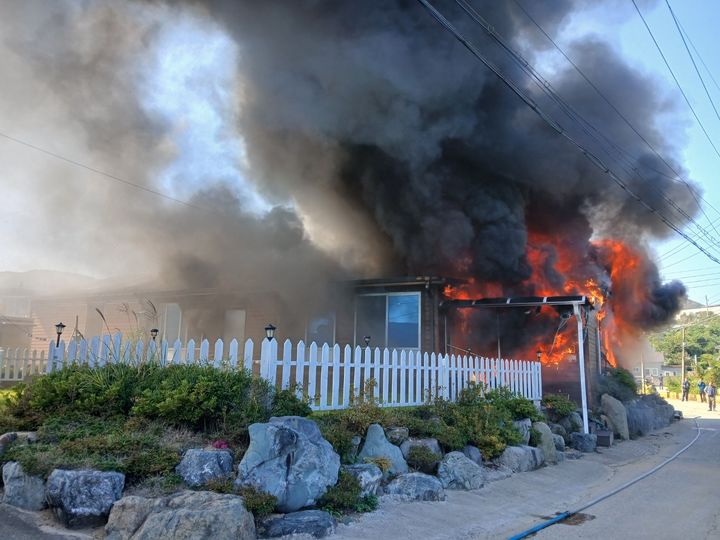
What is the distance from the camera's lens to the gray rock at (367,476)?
18.0 ft

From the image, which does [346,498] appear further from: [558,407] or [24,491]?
[558,407]

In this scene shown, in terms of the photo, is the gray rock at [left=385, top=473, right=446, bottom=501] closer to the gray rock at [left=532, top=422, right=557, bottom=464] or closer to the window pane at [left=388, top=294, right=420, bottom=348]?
the gray rock at [left=532, top=422, right=557, bottom=464]

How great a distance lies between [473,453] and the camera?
7512mm

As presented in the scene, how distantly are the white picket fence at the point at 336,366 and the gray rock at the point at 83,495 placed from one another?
191 centimetres

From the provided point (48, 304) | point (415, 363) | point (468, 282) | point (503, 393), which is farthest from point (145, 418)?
point (48, 304)

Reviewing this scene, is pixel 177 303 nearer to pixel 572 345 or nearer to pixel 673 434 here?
pixel 572 345

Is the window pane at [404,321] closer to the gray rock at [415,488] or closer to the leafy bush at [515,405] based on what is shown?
the leafy bush at [515,405]

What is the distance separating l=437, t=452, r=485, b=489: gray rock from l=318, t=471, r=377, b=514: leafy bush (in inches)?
54.1

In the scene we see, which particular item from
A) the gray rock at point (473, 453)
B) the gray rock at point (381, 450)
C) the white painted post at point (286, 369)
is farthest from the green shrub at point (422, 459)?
the white painted post at point (286, 369)

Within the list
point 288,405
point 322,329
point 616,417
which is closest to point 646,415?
point 616,417

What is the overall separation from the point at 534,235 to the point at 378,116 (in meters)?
7.20

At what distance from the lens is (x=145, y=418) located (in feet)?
18.6

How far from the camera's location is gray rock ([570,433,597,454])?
10.5 meters

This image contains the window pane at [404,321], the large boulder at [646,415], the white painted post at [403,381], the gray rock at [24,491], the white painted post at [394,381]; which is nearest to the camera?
the gray rock at [24,491]
